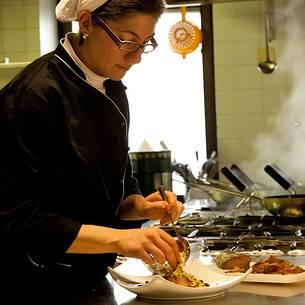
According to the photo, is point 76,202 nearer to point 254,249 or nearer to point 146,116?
point 254,249

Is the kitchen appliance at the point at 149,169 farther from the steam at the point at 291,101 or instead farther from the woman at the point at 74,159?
the woman at the point at 74,159

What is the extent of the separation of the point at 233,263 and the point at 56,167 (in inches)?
19.7

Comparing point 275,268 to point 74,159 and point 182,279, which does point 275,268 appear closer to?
point 182,279

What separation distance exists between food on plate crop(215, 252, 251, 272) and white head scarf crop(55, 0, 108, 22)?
672mm

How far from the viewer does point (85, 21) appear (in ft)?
4.40

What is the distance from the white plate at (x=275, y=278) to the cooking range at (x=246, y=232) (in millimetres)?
370

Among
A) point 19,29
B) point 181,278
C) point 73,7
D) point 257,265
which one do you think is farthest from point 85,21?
point 19,29

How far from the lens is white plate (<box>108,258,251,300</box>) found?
4.05ft

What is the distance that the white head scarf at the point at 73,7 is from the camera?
1.32 meters

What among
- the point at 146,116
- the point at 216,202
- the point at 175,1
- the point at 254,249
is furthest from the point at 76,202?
the point at 146,116

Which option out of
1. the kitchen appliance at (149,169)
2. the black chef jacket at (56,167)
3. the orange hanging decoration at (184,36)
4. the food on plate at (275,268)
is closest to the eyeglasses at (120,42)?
the black chef jacket at (56,167)

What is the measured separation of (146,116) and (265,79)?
810 mm

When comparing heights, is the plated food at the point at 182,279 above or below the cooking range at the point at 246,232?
above

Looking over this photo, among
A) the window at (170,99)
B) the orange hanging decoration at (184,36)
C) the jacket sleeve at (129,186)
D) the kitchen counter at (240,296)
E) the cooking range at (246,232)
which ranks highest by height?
the orange hanging decoration at (184,36)
